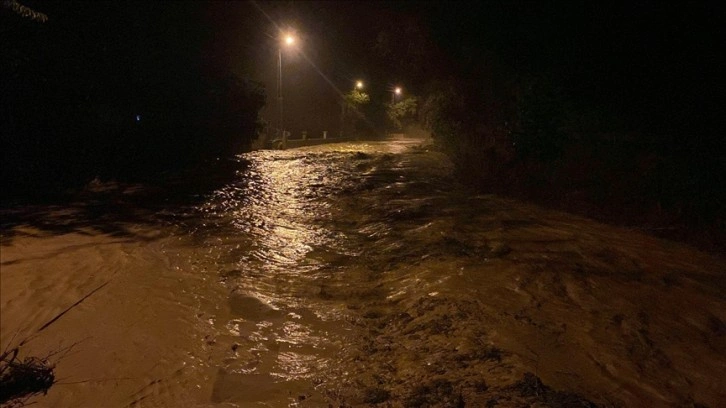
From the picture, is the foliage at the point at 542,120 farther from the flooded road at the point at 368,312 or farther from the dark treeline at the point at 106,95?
the dark treeline at the point at 106,95

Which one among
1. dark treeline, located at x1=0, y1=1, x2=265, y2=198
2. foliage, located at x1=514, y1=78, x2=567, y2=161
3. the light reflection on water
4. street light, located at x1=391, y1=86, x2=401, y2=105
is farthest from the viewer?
street light, located at x1=391, y1=86, x2=401, y2=105

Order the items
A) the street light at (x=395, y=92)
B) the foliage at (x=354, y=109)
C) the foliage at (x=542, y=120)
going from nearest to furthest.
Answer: the foliage at (x=542, y=120)
the street light at (x=395, y=92)
the foliage at (x=354, y=109)

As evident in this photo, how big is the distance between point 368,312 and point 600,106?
795 cm

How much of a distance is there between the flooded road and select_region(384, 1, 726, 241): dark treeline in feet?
3.37

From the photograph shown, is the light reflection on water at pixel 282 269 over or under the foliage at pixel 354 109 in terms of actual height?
under

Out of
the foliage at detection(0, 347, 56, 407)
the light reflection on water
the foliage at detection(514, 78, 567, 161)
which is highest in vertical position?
the foliage at detection(514, 78, 567, 161)

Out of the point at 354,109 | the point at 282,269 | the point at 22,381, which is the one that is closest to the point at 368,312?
the point at 282,269

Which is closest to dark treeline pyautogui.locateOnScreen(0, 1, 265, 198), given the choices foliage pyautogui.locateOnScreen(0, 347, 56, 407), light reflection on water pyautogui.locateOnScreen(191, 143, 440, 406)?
light reflection on water pyautogui.locateOnScreen(191, 143, 440, 406)

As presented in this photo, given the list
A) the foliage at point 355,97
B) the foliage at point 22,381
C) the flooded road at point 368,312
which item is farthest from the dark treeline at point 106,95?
the foliage at point 355,97

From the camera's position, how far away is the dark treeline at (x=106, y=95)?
38.2 ft

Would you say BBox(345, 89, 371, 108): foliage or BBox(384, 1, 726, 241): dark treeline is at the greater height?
BBox(345, 89, 371, 108): foliage

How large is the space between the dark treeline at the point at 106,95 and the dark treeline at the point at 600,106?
1055 centimetres

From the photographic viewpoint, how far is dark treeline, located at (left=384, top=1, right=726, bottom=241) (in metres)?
8.08

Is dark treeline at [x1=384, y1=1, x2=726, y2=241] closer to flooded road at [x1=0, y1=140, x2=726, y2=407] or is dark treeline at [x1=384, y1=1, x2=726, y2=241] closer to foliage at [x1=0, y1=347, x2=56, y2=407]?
flooded road at [x1=0, y1=140, x2=726, y2=407]
